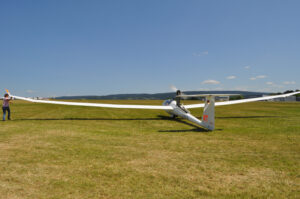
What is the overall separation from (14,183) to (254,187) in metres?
5.55

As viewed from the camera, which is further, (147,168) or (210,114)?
(210,114)

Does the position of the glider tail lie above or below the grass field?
above

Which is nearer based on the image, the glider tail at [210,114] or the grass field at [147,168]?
the grass field at [147,168]

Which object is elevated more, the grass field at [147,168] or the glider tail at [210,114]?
the glider tail at [210,114]

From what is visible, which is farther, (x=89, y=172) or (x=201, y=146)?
(x=201, y=146)

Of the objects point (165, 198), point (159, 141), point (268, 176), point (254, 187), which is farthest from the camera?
point (159, 141)

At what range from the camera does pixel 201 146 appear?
7.17 metres

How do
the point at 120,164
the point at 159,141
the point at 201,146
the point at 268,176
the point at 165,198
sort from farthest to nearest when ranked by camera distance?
the point at 159,141 < the point at 201,146 < the point at 120,164 < the point at 268,176 < the point at 165,198

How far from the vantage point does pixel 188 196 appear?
3.59 meters

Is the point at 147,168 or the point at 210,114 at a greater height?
the point at 210,114

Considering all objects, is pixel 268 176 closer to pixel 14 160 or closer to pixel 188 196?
pixel 188 196

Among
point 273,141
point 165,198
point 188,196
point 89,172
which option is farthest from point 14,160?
point 273,141

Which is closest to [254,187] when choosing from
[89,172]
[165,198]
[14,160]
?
[165,198]

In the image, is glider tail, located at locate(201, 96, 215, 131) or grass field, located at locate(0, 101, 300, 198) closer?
grass field, located at locate(0, 101, 300, 198)
